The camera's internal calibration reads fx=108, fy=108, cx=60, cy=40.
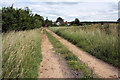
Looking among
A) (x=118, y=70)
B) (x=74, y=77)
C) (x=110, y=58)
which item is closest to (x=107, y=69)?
(x=118, y=70)

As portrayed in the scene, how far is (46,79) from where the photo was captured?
3826 millimetres

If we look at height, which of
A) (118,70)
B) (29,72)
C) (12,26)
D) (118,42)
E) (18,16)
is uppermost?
(18,16)

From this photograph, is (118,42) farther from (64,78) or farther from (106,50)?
(64,78)

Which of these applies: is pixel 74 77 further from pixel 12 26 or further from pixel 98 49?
pixel 12 26

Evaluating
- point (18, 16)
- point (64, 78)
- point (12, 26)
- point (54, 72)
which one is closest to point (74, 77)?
point (64, 78)

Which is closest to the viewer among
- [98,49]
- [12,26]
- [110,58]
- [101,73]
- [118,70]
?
[101,73]

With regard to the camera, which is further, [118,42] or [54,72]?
[118,42]

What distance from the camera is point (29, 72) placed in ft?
12.2

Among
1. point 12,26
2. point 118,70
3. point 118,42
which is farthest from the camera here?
point 12,26

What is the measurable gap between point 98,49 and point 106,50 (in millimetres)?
698

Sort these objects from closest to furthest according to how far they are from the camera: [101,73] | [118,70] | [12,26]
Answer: [101,73], [118,70], [12,26]

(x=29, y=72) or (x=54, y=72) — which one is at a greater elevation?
(x=29, y=72)

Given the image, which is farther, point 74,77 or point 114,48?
point 114,48

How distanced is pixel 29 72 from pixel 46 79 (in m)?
0.65
